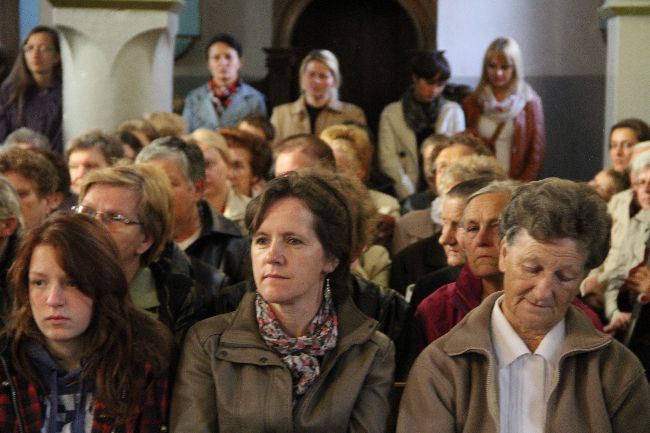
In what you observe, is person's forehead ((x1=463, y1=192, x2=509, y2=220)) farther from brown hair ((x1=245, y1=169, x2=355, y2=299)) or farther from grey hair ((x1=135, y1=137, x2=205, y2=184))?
grey hair ((x1=135, y1=137, x2=205, y2=184))

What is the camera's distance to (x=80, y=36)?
754cm

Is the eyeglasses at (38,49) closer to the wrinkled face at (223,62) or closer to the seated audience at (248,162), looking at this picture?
the wrinkled face at (223,62)

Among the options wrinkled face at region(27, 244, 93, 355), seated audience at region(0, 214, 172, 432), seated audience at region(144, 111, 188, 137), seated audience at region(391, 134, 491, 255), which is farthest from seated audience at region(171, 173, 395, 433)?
seated audience at region(144, 111, 188, 137)

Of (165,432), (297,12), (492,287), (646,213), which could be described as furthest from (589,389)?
(297,12)

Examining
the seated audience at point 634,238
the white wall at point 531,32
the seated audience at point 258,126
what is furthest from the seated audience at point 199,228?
the white wall at point 531,32

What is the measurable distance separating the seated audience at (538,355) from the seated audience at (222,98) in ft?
16.9

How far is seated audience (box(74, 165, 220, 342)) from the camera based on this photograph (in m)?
3.76

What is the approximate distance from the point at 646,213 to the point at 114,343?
10.4ft

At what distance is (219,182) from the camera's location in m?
5.46

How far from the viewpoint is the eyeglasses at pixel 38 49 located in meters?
7.64

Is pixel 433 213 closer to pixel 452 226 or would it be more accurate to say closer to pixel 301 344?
pixel 452 226

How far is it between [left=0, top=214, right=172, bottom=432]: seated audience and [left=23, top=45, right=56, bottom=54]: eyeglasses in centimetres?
460

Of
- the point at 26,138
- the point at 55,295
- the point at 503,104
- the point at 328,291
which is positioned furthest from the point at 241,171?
the point at 55,295

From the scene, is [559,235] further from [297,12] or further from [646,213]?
[297,12]
